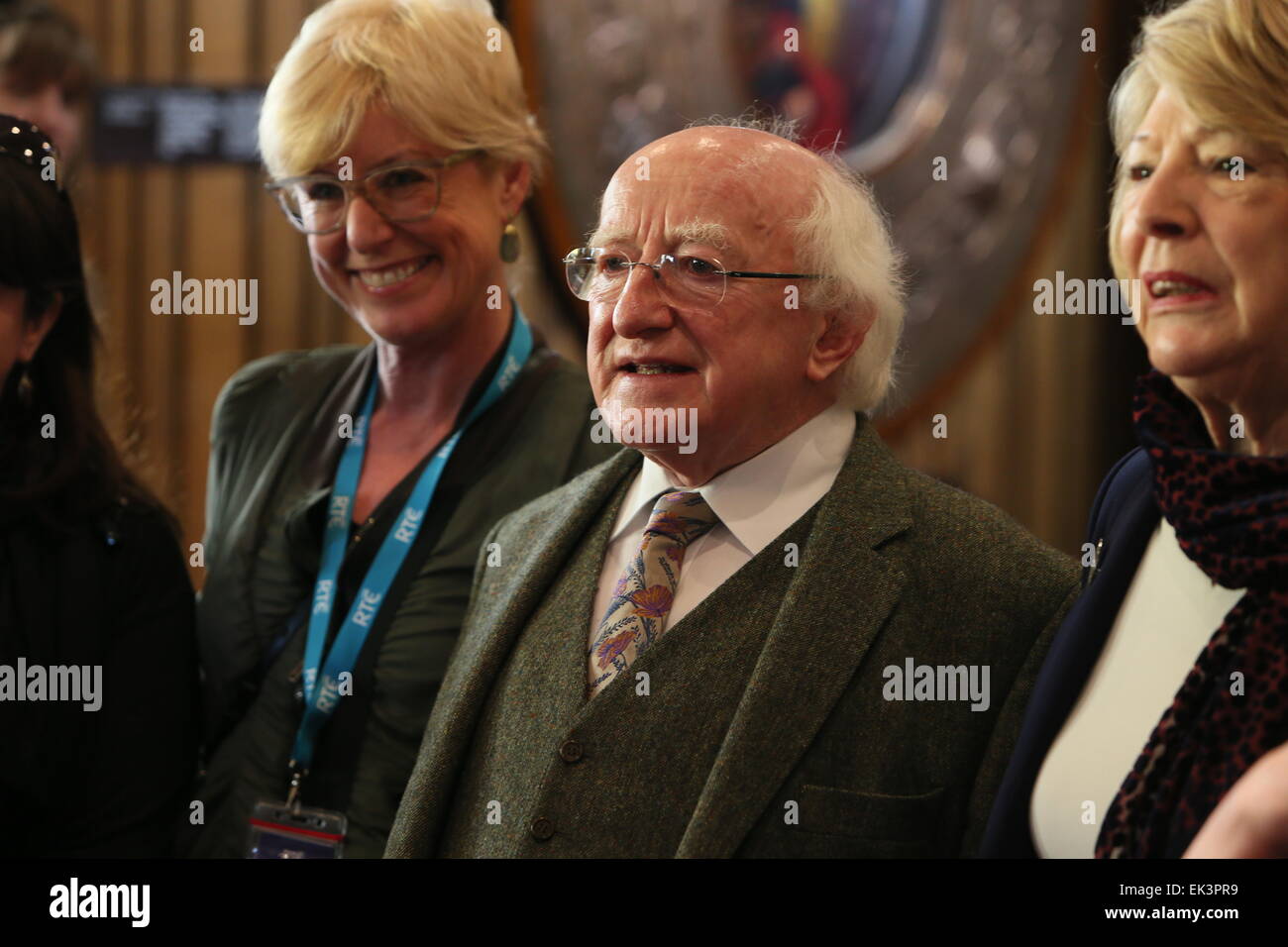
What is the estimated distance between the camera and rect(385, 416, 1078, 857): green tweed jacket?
5.69 feet

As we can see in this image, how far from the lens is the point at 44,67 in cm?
378

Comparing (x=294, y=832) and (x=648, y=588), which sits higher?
(x=648, y=588)

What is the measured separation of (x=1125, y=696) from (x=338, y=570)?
1400 mm

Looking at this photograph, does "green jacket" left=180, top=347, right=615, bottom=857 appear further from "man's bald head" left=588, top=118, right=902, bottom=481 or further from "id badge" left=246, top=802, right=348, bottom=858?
"man's bald head" left=588, top=118, right=902, bottom=481

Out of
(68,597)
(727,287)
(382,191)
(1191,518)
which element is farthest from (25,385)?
(1191,518)

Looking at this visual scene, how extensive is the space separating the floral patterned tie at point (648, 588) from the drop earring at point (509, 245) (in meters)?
0.87

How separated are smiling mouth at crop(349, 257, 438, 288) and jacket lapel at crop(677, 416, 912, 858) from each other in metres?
0.99

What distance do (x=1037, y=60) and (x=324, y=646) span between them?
3.57m

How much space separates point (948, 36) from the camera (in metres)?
4.82

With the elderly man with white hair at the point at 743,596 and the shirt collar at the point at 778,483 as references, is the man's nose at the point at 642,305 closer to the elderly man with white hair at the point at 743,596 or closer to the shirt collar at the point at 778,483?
the elderly man with white hair at the point at 743,596

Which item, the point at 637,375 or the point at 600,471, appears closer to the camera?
the point at 637,375

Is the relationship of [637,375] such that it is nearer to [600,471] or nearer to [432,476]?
[600,471]

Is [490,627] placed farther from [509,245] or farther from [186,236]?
[186,236]
